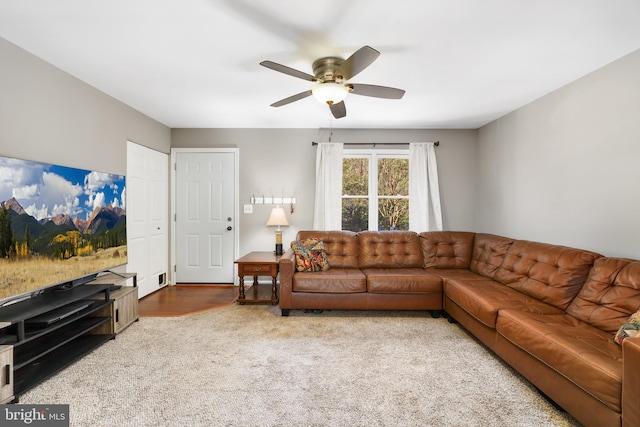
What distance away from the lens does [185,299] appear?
3744 millimetres

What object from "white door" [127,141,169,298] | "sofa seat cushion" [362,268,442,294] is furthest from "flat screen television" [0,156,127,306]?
"sofa seat cushion" [362,268,442,294]

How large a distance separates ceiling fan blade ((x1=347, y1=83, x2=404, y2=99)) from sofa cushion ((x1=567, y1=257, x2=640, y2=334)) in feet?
6.52

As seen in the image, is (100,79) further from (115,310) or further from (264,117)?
(115,310)

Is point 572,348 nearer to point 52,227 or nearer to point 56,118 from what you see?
point 52,227

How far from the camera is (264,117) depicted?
150 inches

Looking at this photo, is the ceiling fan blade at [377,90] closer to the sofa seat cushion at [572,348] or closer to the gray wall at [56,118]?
the sofa seat cushion at [572,348]

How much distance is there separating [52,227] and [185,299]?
72.5 inches

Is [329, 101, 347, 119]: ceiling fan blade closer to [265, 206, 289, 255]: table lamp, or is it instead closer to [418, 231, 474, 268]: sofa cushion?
[265, 206, 289, 255]: table lamp

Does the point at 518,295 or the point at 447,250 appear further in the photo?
the point at 447,250

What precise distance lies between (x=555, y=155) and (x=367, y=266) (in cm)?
230

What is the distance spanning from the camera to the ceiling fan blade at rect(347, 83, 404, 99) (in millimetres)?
2266

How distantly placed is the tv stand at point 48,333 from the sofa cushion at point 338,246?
7.39 ft

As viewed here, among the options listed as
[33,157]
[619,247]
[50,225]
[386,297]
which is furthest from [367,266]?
[33,157]

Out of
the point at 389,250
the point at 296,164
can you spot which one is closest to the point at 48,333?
the point at 296,164
